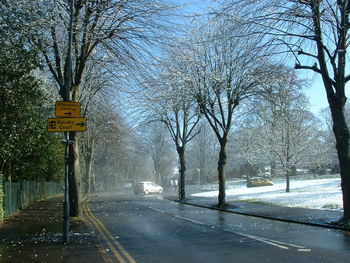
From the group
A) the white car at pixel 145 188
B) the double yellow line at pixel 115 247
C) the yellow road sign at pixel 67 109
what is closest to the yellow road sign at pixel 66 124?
the yellow road sign at pixel 67 109

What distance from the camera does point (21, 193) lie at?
20828 mm

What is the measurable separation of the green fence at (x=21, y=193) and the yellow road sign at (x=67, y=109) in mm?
7119

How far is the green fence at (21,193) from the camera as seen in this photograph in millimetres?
16203

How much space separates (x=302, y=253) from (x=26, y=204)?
18886 millimetres

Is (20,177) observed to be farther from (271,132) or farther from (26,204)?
(271,132)

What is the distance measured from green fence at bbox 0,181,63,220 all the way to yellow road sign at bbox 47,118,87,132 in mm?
6974

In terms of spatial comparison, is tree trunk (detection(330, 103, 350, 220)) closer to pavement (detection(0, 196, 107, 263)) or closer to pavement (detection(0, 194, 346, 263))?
pavement (detection(0, 194, 346, 263))

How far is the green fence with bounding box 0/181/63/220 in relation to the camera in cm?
1620

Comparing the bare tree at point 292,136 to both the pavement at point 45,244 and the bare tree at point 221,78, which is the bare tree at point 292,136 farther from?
the pavement at point 45,244

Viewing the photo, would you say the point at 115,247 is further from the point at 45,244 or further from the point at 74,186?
the point at 74,186

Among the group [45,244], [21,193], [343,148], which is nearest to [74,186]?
[21,193]

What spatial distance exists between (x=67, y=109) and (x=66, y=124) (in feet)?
1.46

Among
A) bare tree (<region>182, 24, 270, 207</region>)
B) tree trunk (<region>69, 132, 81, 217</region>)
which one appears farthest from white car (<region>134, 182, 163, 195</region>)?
tree trunk (<region>69, 132, 81, 217</region>)

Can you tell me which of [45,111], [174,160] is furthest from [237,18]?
[174,160]
